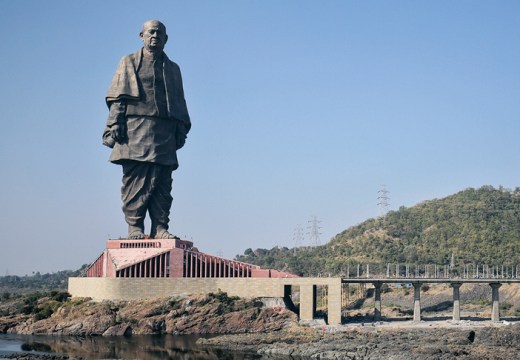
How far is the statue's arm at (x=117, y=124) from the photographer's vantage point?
10744cm

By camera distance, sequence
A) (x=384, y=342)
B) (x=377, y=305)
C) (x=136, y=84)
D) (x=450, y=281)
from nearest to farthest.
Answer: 1. (x=384, y=342)
2. (x=450, y=281)
3. (x=377, y=305)
4. (x=136, y=84)

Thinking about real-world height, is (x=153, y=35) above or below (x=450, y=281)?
above

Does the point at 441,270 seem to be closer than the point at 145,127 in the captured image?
No

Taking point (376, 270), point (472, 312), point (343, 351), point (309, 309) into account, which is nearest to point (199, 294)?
point (309, 309)

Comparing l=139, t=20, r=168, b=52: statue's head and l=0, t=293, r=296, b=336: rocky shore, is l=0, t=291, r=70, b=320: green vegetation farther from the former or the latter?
l=139, t=20, r=168, b=52: statue's head

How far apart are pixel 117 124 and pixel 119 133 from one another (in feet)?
4.12

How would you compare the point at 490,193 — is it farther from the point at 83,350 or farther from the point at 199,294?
the point at 83,350

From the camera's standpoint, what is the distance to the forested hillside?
150 metres

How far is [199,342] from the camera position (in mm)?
83500

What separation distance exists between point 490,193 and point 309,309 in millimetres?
111114

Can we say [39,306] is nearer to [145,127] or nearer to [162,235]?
[162,235]

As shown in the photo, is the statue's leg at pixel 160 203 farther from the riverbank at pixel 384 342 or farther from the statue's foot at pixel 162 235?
the riverbank at pixel 384 342

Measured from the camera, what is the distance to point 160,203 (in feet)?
363

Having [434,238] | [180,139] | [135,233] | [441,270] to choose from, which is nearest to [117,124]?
[180,139]
